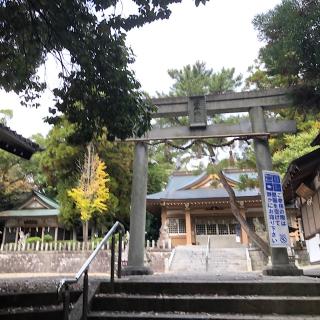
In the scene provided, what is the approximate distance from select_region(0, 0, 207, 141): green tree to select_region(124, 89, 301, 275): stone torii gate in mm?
Answer: 3324

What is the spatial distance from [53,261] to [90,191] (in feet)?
15.9

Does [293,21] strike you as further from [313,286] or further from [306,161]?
[313,286]

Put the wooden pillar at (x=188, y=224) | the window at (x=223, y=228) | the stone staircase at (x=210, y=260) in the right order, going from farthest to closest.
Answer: the window at (x=223, y=228) < the wooden pillar at (x=188, y=224) < the stone staircase at (x=210, y=260)

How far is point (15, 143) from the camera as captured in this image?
719cm

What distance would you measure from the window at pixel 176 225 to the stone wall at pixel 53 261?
240 inches

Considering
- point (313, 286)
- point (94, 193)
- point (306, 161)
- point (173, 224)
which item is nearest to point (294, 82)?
point (306, 161)

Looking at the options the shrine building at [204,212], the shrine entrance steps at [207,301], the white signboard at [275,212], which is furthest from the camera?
the shrine building at [204,212]

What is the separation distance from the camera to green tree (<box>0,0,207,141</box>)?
5176 mm

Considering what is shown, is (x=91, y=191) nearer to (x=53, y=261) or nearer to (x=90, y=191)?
(x=90, y=191)

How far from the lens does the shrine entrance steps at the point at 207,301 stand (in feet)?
13.4

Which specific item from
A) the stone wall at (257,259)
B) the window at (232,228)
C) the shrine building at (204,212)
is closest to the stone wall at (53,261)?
the stone wall at (257,259)

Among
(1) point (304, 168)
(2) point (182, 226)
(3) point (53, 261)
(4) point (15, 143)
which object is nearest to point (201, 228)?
(2) point (182, 226)

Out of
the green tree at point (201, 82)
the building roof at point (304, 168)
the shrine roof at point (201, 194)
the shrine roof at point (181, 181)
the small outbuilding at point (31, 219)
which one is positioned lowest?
the building roof at point (304, 168)

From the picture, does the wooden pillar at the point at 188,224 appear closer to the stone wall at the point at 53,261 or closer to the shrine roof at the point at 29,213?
the stone wall at the point at 53,261
